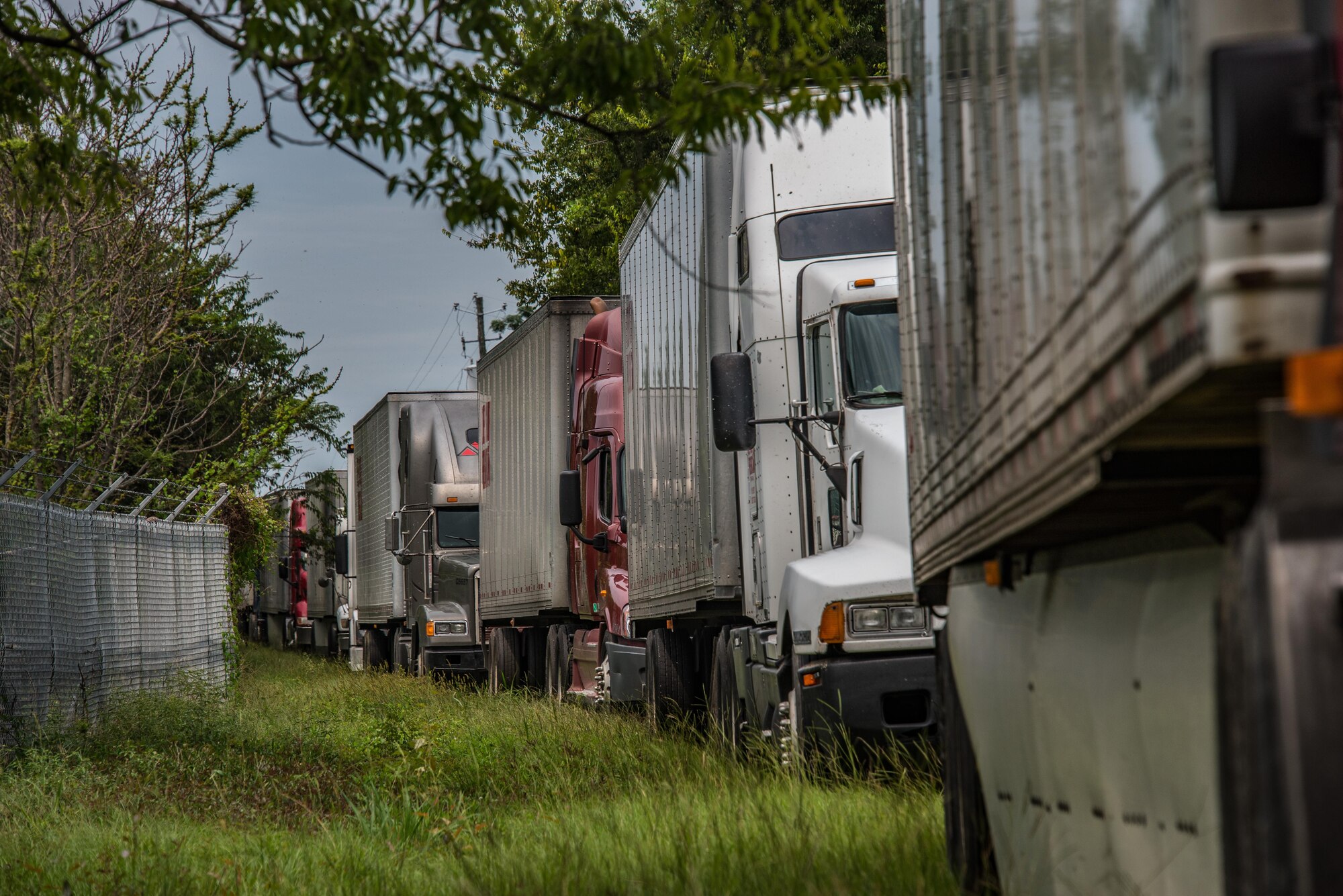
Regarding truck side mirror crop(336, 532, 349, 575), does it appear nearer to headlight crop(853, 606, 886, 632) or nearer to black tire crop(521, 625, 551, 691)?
black tire crop(521, 625, 551, 691)

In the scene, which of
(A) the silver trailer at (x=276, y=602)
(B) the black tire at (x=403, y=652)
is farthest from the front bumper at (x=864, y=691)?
(A) the silver trailer at (x=276, y=602)

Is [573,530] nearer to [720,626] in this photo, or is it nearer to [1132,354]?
[720,626]

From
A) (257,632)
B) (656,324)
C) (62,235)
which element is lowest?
(257,632)

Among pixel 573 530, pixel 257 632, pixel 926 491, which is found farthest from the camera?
pixel 257 632

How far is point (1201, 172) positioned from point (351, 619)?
33202mm

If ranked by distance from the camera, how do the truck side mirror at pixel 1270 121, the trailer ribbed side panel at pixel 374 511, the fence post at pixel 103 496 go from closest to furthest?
the truck side mirror at pixel 1270 121 < the fence post at pixel 103 496 < the trailer ribbed side panel at pixel 374 511

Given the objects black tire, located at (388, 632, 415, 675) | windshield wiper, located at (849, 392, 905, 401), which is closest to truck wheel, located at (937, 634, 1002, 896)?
windshield wiper, located at (849, 392, 905, 401)

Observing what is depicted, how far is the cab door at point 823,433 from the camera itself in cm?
965

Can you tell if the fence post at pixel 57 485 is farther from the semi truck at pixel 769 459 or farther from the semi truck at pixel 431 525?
the semi truck at pixel 431 525

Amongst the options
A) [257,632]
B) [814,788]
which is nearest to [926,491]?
[814,788]

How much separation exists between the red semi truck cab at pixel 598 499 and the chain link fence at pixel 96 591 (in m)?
4.35

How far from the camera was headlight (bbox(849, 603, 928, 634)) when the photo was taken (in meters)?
8.82

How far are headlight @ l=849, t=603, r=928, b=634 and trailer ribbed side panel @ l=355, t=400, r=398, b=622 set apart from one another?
19.4 meters

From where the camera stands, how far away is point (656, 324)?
1351 cm
